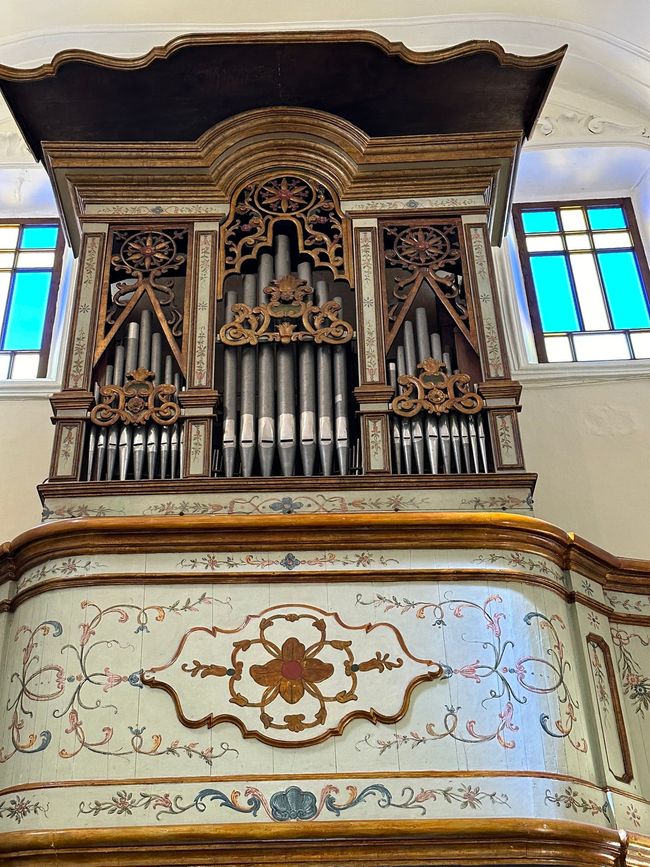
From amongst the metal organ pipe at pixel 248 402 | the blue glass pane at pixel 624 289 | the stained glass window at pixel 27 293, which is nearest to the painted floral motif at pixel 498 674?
the metal organ pipe at pixel 248 402

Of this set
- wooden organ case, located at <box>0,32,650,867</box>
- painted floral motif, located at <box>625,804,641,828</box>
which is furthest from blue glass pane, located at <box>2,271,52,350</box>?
painted floral motif, located at <box>625,804,641,828</box>

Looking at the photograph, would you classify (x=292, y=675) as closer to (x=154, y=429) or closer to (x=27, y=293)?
(x=154, y=429)

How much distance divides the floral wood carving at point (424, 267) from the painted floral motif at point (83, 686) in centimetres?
232

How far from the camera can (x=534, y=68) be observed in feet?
24.0

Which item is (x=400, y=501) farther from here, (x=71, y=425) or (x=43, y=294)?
(x=43, y=294)

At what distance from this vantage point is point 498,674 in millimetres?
5629

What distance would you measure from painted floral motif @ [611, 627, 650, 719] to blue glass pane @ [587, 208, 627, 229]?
4164mm

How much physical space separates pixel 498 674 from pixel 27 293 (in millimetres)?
5160

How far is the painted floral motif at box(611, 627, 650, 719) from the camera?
624 cm

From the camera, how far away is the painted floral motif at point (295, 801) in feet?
17.1

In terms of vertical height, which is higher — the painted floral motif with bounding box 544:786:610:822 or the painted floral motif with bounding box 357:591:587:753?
the painted floral motif with bounding box 357:591:587:753

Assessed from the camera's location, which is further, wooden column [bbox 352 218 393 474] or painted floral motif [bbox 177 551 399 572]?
wooden column [bbox 352 218 393 474]

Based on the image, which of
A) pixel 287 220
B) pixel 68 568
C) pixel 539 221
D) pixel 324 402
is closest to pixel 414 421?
pixel 324 402

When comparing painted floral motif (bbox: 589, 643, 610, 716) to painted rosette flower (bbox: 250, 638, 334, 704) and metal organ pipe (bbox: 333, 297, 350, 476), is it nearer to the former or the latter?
painted rosette flower (bbox: 250, 638, 334, 704)
